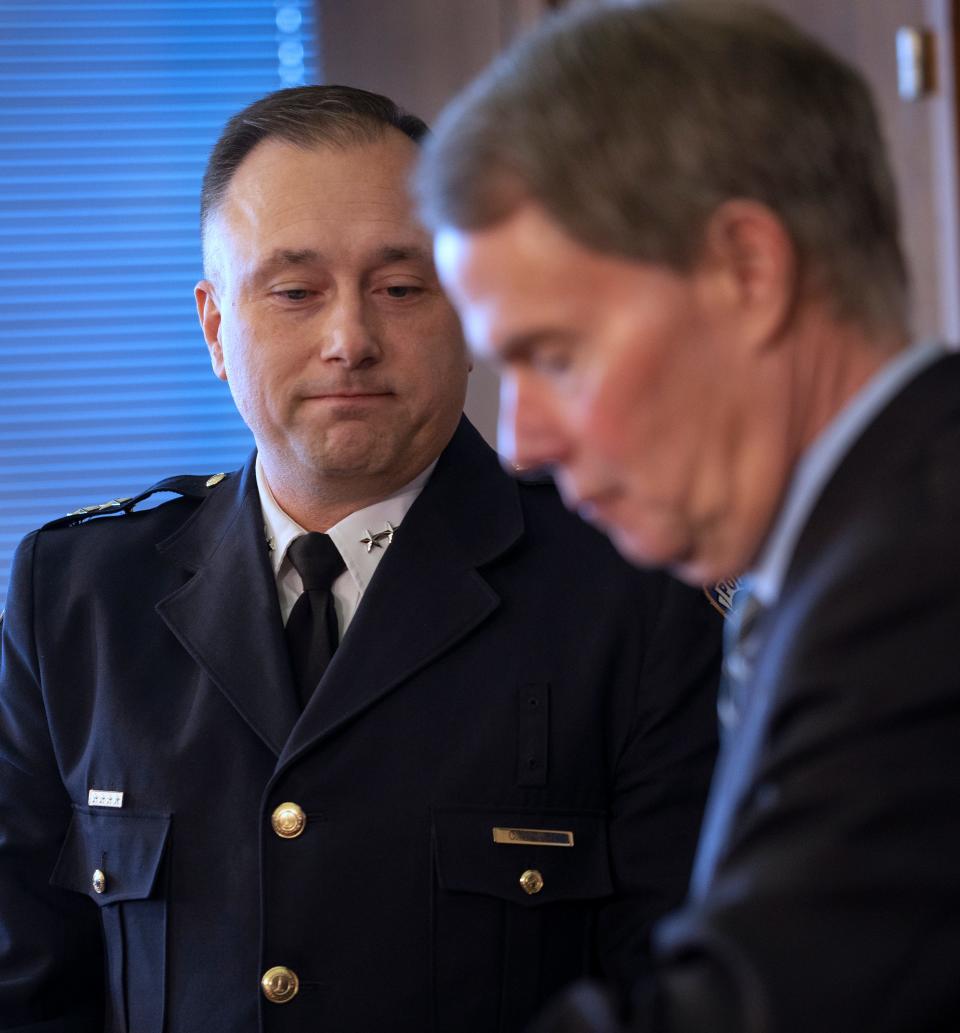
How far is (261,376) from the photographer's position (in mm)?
1697

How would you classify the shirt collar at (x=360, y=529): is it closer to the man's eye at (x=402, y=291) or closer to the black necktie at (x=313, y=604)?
the black necktie at (x=313, y=604)

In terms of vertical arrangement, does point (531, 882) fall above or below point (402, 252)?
below

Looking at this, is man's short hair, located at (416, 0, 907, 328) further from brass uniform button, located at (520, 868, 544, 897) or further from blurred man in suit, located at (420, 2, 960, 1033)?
brass uniform button, located at (520, 868, 544, 897)

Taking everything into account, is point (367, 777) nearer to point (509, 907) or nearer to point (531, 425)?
point (509, 907)

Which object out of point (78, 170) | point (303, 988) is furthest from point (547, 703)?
point (78, 170)

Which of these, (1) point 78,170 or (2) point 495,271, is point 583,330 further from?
(1) point 78,170

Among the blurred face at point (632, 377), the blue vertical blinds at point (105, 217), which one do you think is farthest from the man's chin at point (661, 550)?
the blue vertical blinds at point (105, 217)

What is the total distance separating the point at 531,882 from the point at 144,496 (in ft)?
2.43

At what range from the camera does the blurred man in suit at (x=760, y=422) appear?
0.68 metres

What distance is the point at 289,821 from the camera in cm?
157

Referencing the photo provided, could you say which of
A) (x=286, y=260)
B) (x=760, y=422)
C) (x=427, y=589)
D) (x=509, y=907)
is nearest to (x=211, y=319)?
(x=286, y=260)

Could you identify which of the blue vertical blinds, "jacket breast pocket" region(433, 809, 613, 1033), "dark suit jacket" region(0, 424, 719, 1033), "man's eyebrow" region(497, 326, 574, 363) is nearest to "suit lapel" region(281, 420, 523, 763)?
"dark suit jacket" region(0, 424, 719, 1033)

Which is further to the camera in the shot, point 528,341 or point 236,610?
point 236,610

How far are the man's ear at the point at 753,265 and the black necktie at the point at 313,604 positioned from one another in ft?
3.21
